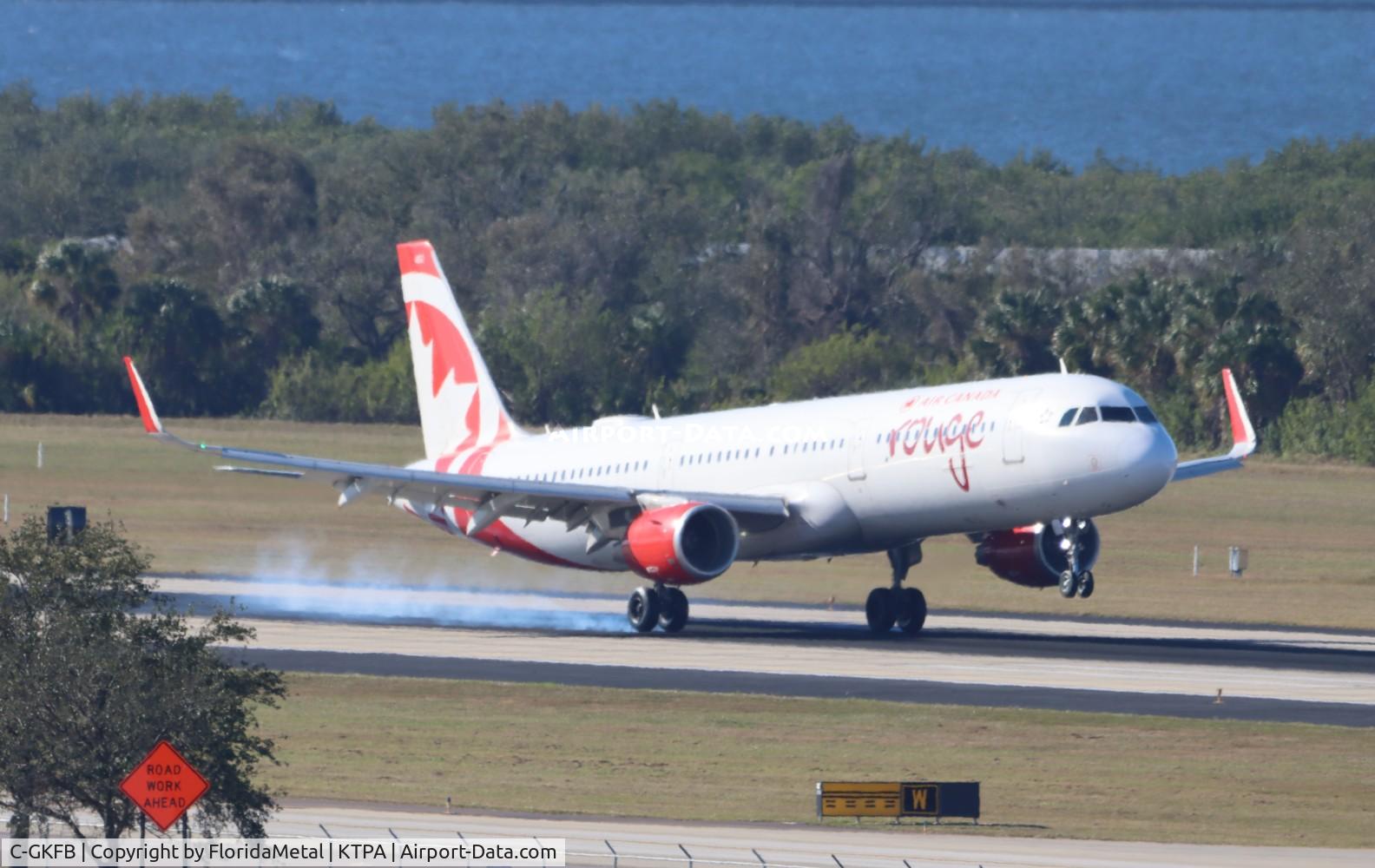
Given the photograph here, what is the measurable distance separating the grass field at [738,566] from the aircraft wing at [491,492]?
253 inches

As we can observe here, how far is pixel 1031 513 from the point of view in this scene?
43.1 meters

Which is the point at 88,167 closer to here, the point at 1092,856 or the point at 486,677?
the point at 486,677

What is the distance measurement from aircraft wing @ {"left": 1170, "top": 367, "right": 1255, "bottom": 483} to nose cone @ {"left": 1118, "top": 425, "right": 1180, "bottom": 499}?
141 inches

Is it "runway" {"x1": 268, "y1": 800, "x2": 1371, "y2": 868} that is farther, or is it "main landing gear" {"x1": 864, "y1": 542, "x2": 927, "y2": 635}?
"main landing gear" {"x1": 864, "y1": 542, "x2": 927, "y2": 635}

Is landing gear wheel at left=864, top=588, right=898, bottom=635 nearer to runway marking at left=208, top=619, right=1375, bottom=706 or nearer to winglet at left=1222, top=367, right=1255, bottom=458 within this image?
runway marking at left=208, top=619, right=1375, bottom=706

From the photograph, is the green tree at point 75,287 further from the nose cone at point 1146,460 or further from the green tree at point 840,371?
the nose cone at point 1146,460

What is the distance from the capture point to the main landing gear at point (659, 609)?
47.6 metres

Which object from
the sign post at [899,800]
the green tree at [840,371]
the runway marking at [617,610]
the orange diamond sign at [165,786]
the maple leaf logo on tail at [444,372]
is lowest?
the sign post at [899,800]

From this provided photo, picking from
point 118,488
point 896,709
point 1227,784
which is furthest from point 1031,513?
point 118,488

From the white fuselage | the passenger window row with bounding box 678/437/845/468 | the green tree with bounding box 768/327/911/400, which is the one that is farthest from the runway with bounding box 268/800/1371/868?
the green tree with bounding box 768/327/911/400

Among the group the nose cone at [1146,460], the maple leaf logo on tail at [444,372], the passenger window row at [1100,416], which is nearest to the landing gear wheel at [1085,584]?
the nose cone at [1146,460]

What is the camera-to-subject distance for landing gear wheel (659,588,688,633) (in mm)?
47625

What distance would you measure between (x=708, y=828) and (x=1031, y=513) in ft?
60.7

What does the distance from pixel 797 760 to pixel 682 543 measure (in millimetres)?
13106
